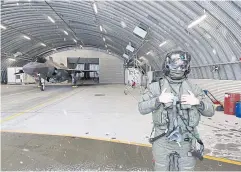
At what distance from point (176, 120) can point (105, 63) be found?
45003 millimetres

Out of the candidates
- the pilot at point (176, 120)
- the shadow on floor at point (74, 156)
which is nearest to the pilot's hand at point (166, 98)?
the pilot at point (176, 120)

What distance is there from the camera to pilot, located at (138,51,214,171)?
268 centimetres

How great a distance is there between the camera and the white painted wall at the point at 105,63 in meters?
47.2

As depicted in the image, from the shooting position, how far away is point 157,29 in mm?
15938

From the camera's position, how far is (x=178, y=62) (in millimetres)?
2723

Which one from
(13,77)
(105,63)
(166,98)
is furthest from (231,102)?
(13,77)

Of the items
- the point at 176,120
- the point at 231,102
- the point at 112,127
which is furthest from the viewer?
the point at 231,102

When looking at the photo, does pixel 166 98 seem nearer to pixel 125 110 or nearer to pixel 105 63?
pixel 125 110

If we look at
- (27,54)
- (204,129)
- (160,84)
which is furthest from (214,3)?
(27,54)

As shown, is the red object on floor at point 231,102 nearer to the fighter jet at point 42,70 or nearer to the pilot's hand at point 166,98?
the pilot's hand at point 166,98

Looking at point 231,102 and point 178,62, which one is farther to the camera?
point 231,102

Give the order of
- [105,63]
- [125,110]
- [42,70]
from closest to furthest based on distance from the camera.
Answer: [125,110], [42,70], [105,63]

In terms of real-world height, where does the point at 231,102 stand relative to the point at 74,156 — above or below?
above

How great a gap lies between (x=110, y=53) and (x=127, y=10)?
107ft
